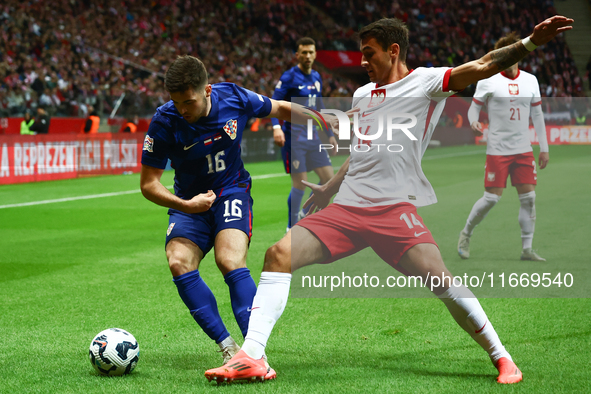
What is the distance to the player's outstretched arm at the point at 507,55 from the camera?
10.7 feet

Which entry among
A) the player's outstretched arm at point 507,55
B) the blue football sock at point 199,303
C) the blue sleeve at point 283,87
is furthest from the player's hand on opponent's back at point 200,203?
the blue sleeve at point 283,87

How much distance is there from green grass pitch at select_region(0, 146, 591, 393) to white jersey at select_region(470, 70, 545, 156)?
0.38 metres

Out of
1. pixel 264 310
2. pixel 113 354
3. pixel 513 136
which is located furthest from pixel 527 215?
pixel 113 354

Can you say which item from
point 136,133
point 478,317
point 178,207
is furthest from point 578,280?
point 136,133

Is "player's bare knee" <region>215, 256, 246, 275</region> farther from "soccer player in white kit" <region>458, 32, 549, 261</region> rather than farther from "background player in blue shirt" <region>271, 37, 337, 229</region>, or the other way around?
"background player in blue shirt" <region>271, 37, 337, 229</region>

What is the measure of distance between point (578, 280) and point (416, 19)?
34.7m

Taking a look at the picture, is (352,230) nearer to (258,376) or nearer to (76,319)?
(258,376)

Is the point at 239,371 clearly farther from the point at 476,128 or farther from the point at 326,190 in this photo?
the point at 476,128

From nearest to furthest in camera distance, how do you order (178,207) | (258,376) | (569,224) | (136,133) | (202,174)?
1. (258,376)
2. (178,207)
3. (202,174)
4. (569,224)
5. (136,133)

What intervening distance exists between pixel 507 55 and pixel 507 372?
1.60m

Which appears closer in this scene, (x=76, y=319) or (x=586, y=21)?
(x=76, y=319)

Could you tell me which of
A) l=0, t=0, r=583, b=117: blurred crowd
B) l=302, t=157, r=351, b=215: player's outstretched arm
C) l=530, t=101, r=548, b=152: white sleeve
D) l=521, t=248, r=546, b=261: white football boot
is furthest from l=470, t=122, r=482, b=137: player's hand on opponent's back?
l=0, t=0, r=583, b=117: blurred crowd

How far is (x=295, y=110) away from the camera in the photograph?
4301mm

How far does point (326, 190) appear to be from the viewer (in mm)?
4238
